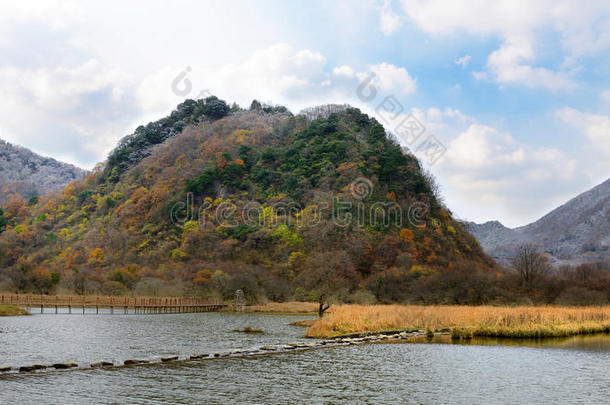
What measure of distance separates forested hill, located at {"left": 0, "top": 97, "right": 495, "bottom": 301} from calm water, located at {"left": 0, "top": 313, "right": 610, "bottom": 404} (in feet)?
145

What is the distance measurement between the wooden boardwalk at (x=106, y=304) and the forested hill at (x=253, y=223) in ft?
25.5

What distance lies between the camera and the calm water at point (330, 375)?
1769 centimetres

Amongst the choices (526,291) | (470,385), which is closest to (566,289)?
(526,291)

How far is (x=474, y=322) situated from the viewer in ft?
123

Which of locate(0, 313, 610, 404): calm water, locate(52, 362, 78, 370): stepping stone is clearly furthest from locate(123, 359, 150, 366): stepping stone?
locate(52, 362, 78, 370): stepping stone

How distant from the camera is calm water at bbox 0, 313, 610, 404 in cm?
1769

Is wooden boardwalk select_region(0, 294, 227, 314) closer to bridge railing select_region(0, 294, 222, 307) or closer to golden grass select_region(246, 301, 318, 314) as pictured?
bridge railing select_region(0, 294, 222, 307)

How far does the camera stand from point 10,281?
8456cm
